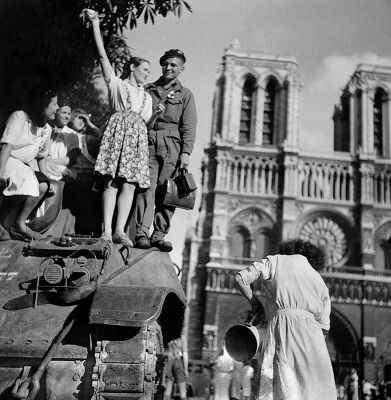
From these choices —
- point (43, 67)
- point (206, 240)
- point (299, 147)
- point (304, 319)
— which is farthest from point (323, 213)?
point (304, 319)

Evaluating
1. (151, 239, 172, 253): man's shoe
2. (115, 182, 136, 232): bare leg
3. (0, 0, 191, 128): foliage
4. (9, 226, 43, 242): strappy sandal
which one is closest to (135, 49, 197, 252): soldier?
(151, 239, 172, 253): man's shoe

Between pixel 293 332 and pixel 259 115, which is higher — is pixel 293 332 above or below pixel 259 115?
below

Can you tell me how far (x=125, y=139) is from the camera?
4.79 metres

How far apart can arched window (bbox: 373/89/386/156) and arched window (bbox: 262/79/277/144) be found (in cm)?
595

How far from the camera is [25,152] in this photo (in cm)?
460

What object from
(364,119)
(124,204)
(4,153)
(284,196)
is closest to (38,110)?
(4,153)

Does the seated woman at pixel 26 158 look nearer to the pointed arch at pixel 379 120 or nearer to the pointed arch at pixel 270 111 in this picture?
the pointed arch at pixel 270 111

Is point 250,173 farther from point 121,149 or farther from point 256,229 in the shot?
point 121,149

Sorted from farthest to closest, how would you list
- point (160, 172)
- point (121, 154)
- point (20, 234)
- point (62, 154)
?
point (62, 154)
point (160, 172)
point (121, 154)
point (20, 234)

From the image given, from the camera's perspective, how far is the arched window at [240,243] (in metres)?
30.3

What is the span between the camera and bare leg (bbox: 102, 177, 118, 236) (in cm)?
460

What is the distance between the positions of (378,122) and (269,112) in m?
6.42

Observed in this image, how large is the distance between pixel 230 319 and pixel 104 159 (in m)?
23.8

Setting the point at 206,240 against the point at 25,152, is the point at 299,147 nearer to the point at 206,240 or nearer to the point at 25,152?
the point at 206,240
